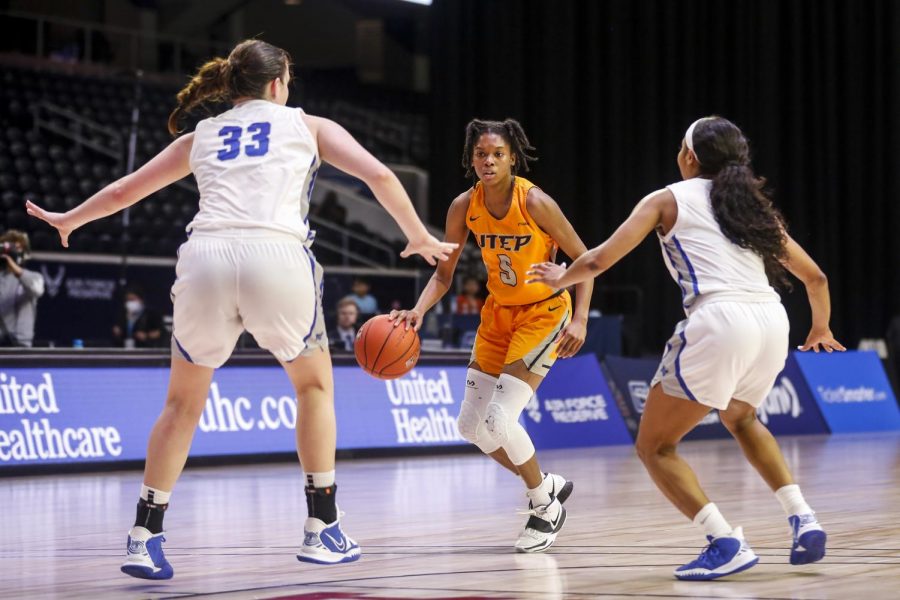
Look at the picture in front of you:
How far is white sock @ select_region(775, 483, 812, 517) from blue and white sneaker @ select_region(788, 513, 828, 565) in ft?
0.11

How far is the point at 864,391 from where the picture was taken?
1522 centimetres

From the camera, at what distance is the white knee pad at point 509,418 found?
17.8ft

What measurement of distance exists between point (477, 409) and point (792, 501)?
5.37 ft

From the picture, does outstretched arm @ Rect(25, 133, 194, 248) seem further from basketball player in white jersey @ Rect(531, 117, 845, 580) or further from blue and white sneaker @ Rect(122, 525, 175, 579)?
basketball player in white jersey @ Rect(531, 117, 845, 580)

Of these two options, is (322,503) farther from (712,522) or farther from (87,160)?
(87,160)

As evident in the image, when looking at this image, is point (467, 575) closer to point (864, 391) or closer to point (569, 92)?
point (864, 391)

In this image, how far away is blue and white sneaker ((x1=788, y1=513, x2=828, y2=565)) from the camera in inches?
169

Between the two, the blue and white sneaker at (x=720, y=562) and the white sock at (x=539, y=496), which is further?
the white sock at (x=539, y=496)

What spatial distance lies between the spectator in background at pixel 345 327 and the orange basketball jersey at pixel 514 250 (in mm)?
6044

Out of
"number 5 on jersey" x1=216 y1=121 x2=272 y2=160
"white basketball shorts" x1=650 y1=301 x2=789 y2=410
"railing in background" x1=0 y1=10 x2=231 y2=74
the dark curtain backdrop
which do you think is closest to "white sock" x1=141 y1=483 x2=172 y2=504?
"number 5 on jersey" x1=216 y1=121 x2=272 y2=160

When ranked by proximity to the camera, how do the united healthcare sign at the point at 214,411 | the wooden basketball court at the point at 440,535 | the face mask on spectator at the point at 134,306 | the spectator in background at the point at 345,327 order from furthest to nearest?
the face mask on spectator at the point at 134,306, the spectator in background at the point at 345,327, the united healthcare sign at the point at 214,411, the wooden basketball court at the point at 440,535

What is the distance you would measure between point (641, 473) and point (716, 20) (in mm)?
11969

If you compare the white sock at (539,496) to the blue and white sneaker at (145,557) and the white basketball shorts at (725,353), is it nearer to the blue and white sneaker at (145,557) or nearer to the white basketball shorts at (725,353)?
the white basketball shorts at (725,353)

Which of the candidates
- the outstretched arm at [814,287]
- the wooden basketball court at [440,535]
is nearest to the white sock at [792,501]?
the wooden basketball court at [440,535]
